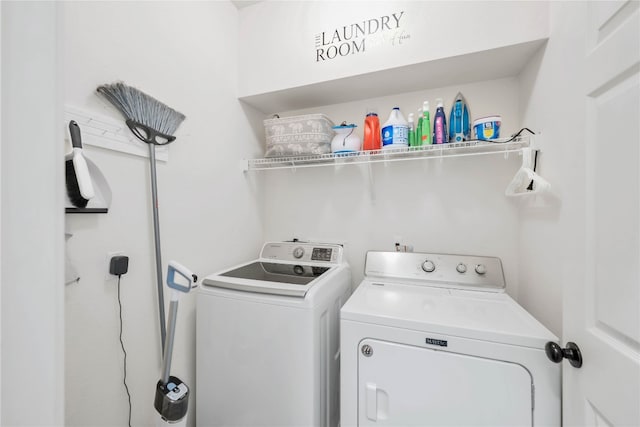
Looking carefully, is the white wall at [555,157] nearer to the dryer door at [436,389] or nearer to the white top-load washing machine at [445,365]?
the white top-load washing machine at [445,365]

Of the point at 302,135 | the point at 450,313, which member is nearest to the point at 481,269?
the point at 450,313

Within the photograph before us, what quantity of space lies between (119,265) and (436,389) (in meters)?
1.47

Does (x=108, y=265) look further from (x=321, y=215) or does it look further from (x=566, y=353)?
(x=566, y=353)

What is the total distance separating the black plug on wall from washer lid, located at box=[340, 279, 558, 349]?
101 centimetres

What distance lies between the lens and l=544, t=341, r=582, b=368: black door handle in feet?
2.73

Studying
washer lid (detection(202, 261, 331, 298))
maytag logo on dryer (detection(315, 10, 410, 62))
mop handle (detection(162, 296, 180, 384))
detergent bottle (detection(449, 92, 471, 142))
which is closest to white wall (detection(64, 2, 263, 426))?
washer lid (detection(202, 261, 331, 298))

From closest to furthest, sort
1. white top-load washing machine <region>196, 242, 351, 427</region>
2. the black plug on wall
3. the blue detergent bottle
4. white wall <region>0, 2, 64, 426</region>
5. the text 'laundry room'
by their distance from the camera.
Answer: white wall <region>0, 2, 64, 426</region>
the text 'laundry room'
the black plug on wall
white top-load washing machine <region>196, 242, 351, 427</region>
the blue detergent bottle

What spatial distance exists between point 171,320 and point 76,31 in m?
1.21

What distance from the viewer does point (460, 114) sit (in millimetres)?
1589

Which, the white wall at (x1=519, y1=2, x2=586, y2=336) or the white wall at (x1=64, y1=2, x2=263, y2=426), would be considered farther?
the white wall at (x1=64, y1=2, x2=263, y2=426)

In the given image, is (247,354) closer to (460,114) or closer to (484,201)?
(484,201)

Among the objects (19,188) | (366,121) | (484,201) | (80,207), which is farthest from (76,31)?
(484,201)

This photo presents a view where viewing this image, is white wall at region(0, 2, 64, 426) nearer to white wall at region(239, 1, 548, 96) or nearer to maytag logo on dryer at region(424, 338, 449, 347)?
maytag logo on dryer at region(424, 338, 449, 347)

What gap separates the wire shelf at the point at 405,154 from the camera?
1.47 m
